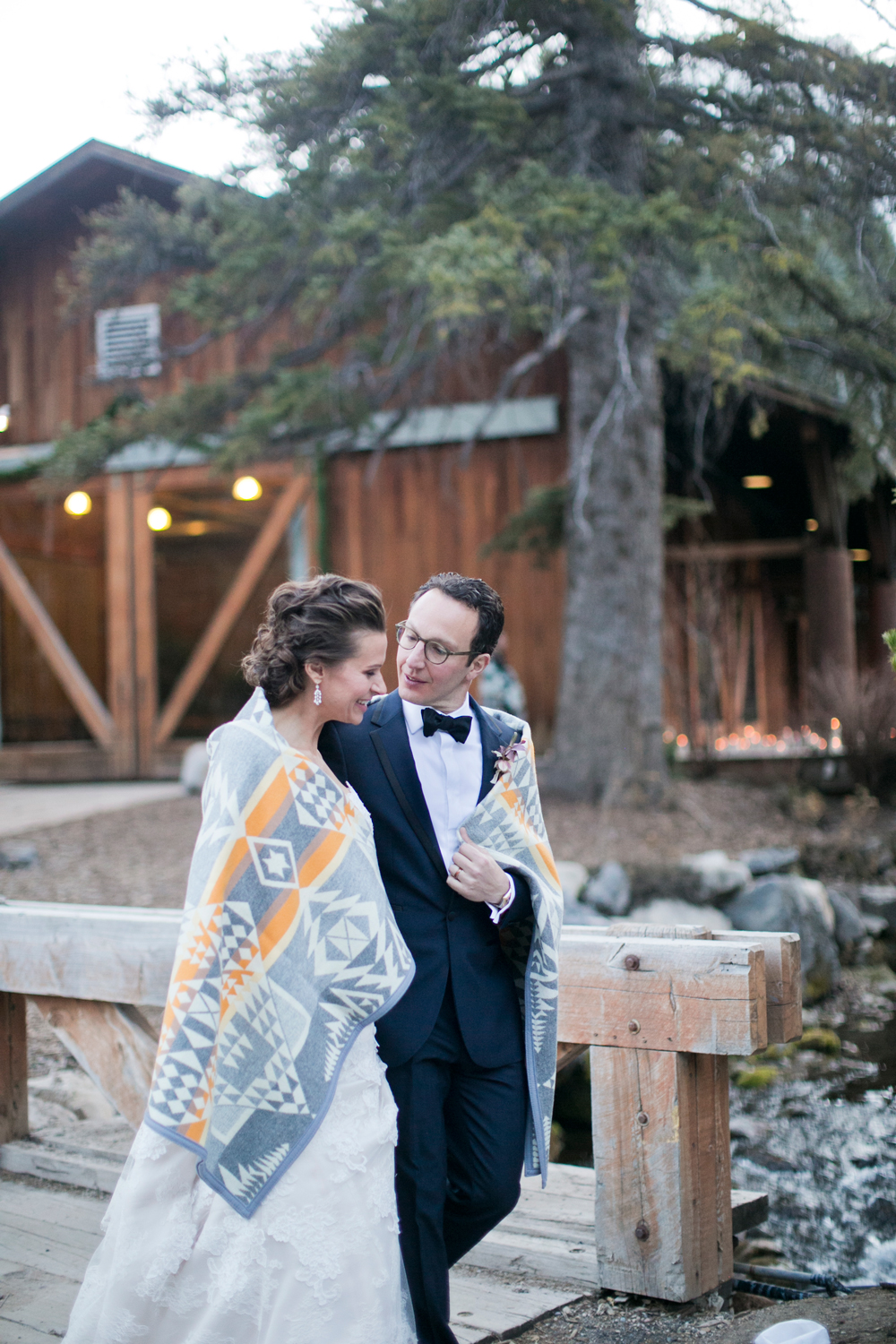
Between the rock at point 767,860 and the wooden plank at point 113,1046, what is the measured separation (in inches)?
239

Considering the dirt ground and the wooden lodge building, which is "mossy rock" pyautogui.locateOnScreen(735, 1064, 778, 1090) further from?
the wooden lodge building

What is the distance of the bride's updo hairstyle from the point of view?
97.9 inches

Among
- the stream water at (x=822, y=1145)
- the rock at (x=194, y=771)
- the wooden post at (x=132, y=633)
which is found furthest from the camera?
the wooden post at (x=132, y=633)

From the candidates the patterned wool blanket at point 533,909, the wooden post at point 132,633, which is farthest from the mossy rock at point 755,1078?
the wooden post at point 132,633

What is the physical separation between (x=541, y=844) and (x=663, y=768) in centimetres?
767

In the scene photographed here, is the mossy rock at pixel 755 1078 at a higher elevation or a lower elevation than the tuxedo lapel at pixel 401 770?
lower

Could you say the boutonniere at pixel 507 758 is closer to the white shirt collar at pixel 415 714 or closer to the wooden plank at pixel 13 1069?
the white shirt collar at pixel 415 714

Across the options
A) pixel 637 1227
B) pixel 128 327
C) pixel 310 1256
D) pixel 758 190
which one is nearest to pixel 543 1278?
pixel 637 1227

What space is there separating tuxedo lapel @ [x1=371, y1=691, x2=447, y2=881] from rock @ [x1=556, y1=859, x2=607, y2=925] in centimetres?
499

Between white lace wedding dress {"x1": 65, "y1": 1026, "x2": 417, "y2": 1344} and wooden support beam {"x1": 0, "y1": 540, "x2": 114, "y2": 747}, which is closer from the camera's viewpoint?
white lace wedding dress {"x1": 65, "y1": 1026, "x2": 417, "y2": 1344}

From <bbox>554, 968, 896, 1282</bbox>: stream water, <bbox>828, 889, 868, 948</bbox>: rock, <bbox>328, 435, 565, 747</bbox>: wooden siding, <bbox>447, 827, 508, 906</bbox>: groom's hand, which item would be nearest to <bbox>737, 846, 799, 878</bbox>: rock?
<bbox>828, 889, 868, 948</bbox>: rock

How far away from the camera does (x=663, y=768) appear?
33.4 ft

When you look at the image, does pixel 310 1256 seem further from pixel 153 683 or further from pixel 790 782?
pixel 153 683

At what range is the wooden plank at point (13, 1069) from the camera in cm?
415
